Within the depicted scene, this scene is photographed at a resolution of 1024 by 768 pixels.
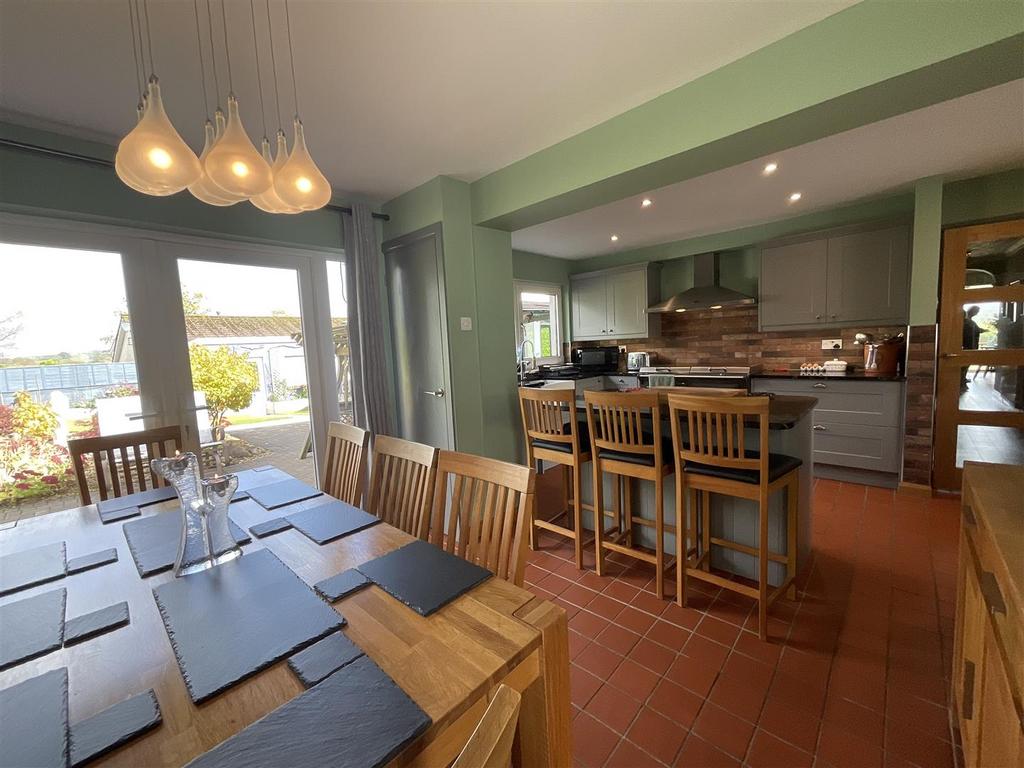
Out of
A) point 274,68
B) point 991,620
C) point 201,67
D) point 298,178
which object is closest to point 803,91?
point 991,620

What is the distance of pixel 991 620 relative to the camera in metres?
0.83

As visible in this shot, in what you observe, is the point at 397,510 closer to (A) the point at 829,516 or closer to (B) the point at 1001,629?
(B) the point at 1001,629

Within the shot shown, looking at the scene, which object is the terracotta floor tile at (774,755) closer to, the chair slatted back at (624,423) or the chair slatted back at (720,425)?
the chair slatted back at (720,425)

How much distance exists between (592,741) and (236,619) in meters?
1.18

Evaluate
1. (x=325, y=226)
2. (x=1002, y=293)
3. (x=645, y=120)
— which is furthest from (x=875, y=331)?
(x=325, y=226)

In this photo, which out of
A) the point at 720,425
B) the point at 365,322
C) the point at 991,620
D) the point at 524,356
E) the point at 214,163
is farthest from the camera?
the point at 524,356

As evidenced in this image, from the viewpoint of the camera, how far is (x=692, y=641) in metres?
1.71

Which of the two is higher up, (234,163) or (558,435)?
(234,163)

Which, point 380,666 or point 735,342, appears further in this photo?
point 735,342

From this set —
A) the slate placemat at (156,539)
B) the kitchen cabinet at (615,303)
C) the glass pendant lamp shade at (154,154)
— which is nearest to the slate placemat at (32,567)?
the slate placemat at (156,539)

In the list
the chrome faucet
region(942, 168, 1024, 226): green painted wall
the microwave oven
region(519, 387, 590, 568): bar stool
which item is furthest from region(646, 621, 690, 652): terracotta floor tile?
region(942, 168, 1024, 226): green painted wall

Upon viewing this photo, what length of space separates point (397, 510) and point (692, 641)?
4.49 feet

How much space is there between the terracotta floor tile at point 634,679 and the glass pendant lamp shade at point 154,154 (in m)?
2.17

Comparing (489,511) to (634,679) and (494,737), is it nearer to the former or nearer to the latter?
(494,737)
